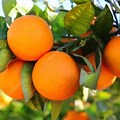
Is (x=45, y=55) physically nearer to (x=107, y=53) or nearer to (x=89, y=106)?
(x=107, y=53)

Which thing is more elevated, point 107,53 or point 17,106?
point 107,53

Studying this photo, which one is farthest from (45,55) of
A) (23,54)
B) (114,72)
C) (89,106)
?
(89,106)

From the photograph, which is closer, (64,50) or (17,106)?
(64,50)

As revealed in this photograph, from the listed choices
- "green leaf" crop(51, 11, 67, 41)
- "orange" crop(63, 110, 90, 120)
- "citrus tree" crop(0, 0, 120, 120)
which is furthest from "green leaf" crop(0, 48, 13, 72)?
"orange" crop(63, 110, 90, 120)

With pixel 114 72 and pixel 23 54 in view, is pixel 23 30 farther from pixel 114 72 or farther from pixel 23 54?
pixel 114 72

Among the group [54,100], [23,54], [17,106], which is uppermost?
[23,54]
